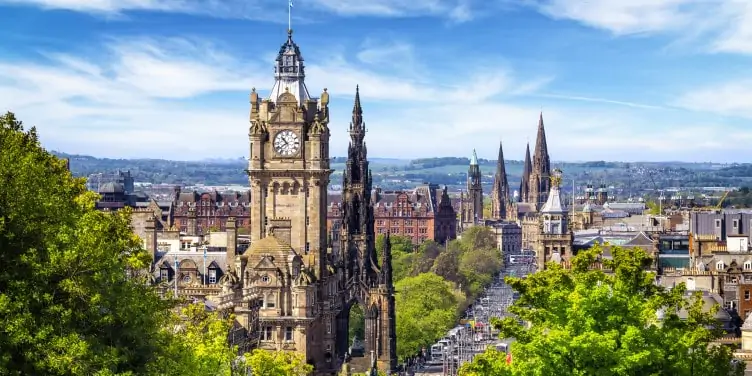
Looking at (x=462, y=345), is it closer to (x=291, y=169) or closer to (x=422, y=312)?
(x=422, y=312)

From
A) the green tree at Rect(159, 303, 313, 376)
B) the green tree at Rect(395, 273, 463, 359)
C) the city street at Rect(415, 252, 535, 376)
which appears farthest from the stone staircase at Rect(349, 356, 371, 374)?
the green tree at Rect(159, 303, 313, 376)

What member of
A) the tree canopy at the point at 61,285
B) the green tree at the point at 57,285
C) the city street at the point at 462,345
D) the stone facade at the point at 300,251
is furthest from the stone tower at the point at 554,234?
the green tree at the point at 57,285

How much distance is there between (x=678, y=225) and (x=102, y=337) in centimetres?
14785

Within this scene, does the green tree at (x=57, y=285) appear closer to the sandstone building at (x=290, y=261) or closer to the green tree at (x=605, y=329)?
the green tree at (x=605, y=329)

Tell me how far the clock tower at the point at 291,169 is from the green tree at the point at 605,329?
45.6m

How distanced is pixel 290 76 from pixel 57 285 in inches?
2522

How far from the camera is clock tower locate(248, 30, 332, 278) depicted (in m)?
105

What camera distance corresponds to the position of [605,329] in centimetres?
5606

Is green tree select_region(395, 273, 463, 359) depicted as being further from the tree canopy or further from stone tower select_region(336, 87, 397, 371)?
the tree canopy

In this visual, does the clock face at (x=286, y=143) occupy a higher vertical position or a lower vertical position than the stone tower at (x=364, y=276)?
higher

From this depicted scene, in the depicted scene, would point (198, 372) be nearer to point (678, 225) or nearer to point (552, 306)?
point (552, 306)

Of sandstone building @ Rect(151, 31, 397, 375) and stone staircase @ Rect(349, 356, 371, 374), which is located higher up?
sandstone building @ Rect(151, 31, 397, 375)

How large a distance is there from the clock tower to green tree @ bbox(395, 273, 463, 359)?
3061 cm

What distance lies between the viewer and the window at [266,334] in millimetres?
92062
